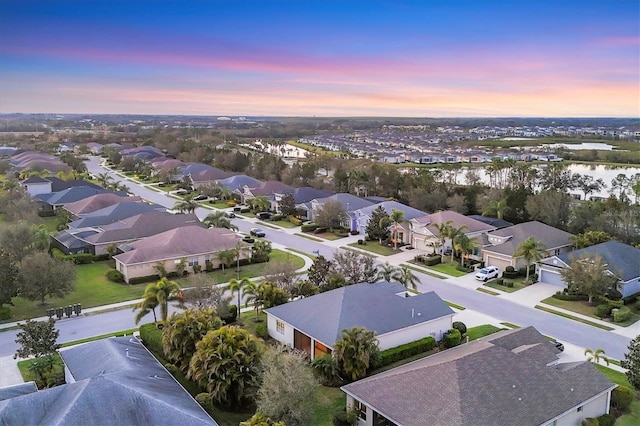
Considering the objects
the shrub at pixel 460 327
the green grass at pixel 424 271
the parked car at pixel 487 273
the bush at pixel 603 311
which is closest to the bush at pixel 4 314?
the shrub at pixel 460 327

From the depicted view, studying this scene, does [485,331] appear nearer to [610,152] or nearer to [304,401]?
[304,401]

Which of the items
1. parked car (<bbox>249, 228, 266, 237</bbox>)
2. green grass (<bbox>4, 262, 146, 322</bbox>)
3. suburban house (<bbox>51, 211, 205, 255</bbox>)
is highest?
suburban house (<bbox>51, 211, 205, 255</bbox>)

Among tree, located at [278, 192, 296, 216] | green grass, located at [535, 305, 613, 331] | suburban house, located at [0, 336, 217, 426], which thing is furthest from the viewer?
tree, located at [278, 192, 296, 216]

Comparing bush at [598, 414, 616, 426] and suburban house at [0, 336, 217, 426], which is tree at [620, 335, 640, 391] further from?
suburban house at [0, 336, 217, 426]

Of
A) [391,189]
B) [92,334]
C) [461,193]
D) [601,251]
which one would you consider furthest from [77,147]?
[601,251]

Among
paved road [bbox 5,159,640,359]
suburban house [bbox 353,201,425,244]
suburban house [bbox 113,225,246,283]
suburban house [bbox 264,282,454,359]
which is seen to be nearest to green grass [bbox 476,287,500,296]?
paved road [bbox 5,159,640,359]

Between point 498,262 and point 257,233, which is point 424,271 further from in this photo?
point 257,233

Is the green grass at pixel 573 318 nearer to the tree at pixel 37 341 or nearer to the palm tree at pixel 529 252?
the palm tree at pixel 529 252

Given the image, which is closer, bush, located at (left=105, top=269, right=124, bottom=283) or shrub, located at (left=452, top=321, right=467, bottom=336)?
shrub, located at (left=452, top=321, right=467, bottom=336)
